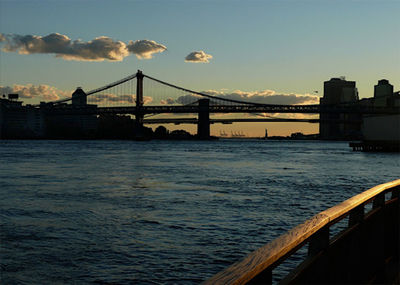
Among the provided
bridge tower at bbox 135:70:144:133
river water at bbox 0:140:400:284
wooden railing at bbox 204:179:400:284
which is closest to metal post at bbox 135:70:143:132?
bridge tower at bbox 135:70:144:133

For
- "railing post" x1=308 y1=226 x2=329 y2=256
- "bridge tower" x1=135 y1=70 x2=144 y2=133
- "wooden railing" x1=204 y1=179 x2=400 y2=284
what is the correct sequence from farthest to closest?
"bridge tower" x1=135 y1=70 x2=144 y2=133 → "railing post" x1=308 y1=226 x2=329 y2=256 → "wooden railing" x1=204 y1=179 x2=400 y2=284

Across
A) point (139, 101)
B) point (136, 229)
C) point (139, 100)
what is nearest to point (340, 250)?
point (136, 229)

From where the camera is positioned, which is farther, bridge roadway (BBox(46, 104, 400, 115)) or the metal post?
the metal post

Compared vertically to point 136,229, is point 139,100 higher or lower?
higher

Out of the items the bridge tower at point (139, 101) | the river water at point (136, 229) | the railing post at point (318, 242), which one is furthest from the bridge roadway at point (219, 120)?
the railing post at point (318, 242)

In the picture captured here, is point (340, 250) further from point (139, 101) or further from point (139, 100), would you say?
point (139, 100)

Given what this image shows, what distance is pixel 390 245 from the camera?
5.55 metres

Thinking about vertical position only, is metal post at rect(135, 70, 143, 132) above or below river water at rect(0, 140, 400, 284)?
above

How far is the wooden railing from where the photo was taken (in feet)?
7.01

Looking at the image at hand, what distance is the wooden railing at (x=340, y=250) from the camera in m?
2.14

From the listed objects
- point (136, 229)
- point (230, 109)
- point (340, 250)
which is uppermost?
point (230, 109)

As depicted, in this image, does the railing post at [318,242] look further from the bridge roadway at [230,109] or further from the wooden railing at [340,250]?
the bridge roadway at [230,109]

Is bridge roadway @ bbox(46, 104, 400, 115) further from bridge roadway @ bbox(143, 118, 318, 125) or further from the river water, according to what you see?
the river water

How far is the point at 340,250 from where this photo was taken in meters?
3.56
